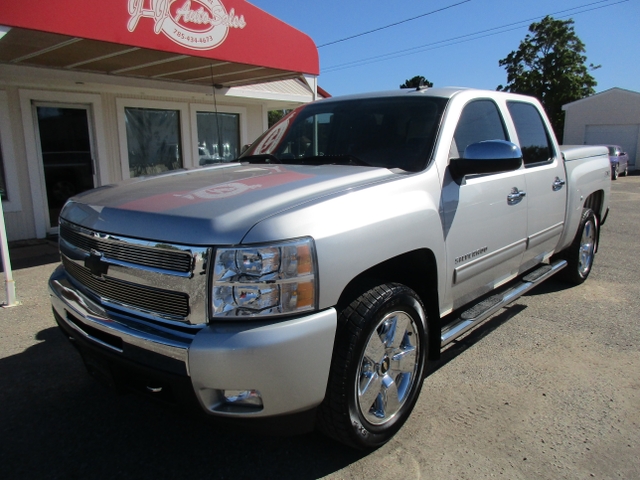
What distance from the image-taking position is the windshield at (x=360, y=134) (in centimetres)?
305

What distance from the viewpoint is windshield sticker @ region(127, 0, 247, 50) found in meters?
5.29

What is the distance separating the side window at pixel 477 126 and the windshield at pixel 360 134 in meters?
0.20

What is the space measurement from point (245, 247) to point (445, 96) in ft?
6.59

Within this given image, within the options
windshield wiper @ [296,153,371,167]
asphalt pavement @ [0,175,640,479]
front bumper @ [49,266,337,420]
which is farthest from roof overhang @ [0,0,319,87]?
front bumper @ [49,266,337,420]

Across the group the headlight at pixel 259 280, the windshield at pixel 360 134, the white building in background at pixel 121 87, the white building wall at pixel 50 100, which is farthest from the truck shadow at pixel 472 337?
the white building wall at pixel 50 100

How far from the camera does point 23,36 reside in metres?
5.33

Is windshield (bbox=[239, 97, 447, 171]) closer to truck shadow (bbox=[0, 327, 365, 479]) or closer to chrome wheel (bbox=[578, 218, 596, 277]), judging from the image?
truck shadow (bbox=[0, 327, 365, 479])

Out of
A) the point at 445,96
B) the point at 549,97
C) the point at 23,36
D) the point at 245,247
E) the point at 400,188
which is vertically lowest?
the point at 245,247

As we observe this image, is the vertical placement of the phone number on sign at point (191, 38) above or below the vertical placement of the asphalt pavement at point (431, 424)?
above

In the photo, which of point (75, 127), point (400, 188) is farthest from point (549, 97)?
point (400, 188)

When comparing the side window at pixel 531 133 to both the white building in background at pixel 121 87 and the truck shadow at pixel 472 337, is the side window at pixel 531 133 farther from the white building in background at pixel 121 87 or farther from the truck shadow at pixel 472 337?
the white building in background at pixel 121 87

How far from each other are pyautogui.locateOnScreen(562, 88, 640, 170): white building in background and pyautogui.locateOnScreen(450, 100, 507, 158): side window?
30796 millimetres

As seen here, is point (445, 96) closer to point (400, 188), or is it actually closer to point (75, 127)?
point (400, 188)

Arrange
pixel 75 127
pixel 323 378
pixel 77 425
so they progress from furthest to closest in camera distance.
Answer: pixel 75 127, pixel 77 425, pixel 323 378
